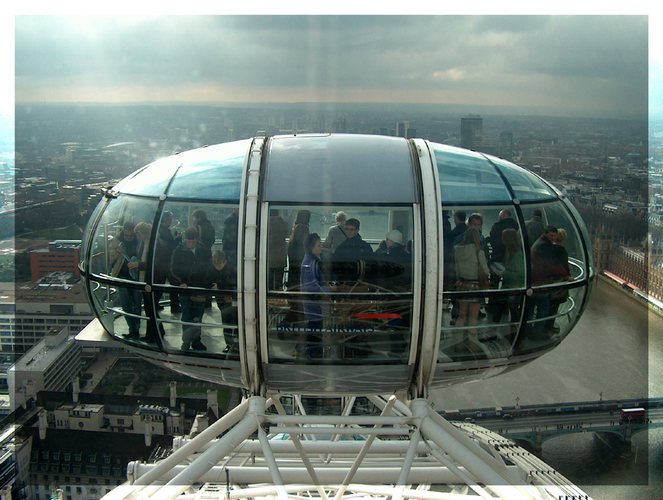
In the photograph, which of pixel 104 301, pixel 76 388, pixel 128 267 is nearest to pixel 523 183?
pixel 128 267

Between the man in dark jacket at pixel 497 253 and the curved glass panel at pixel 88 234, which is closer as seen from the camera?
the man in dark jacket at pixel 497 253

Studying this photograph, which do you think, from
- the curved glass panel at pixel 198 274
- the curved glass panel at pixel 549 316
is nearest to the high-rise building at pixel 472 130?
the curved glass panel at pixel 549 316

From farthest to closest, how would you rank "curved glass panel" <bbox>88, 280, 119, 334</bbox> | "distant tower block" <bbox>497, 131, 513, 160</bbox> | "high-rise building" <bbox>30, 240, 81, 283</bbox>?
1. "high-rise building" <bbox>30, 240, 81, 283</bbox>
2. "distant tower block" <bbox>497, 131, 513, 160</bbox>
3. "curved glass panel" <bbox>88, 280, 119, 334</bbox>

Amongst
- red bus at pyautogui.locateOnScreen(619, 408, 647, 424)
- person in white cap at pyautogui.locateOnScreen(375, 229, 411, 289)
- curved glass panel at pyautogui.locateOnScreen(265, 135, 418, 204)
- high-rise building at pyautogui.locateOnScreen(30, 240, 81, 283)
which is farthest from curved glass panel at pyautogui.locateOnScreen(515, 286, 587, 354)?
red bus at pyautogui.locateOnScreen(619, 408, 647, 424)

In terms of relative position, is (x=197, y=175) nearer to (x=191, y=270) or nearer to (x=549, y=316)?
(x=191, y=270)

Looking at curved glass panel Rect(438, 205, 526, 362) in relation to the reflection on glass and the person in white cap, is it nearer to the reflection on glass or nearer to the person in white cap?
the reflection on glass

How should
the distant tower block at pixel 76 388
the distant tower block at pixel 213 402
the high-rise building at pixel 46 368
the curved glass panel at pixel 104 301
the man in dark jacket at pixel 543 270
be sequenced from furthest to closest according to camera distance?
1. the distant tower block at pixel 76 388
2. the distant tower block at pixel 213 402
3. the high-rise building at pixel 46 368
4. the curved glass panel at pixel 104 301
5. the man in dark jacket at pixel 543 270

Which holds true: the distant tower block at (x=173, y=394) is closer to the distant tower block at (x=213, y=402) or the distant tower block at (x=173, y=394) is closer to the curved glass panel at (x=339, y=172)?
the distant tower block at (x=213, y=402)

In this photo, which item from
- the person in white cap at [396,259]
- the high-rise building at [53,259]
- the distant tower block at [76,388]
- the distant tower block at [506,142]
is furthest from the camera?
the distant tower block at [76,388]
